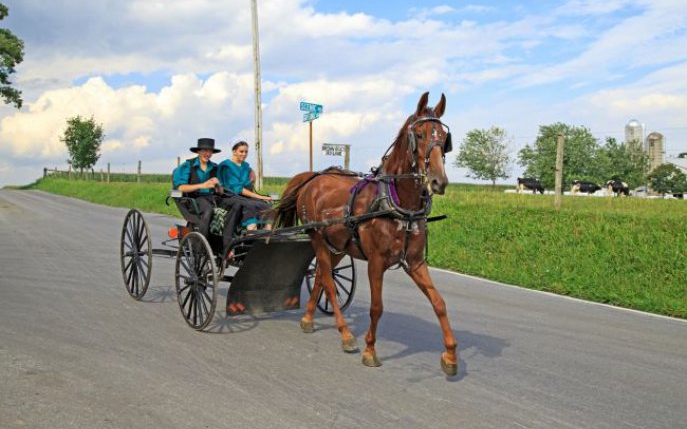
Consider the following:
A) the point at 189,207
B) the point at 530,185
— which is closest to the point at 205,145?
the point at 189,207

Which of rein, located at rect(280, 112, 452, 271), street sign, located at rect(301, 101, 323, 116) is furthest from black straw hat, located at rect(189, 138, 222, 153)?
street sign, located at rect(301, 101, 323, 116)

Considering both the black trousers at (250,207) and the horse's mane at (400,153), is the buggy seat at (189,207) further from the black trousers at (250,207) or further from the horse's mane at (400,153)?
the horse's mane at (400,153)

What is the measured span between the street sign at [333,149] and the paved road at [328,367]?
7.55m

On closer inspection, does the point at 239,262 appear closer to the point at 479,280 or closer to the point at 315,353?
the point at 315,353

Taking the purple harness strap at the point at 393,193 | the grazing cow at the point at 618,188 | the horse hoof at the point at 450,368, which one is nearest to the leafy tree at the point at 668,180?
the grazing cow at the point at 618,188

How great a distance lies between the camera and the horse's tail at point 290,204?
773 cm

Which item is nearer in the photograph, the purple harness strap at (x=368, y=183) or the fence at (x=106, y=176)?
the purple harness strap at (x=368, y=183)

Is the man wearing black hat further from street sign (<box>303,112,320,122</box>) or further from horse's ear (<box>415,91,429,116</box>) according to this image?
→ street sign (<box>303,112,320,122</box>)

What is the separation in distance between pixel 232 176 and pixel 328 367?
3.37 meters

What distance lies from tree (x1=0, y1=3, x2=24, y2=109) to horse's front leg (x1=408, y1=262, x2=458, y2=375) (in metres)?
45.5

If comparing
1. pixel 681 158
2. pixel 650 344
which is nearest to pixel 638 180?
pixel 681 158

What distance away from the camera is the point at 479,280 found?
11664mm

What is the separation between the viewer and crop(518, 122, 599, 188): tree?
228ft

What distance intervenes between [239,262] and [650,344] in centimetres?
484
